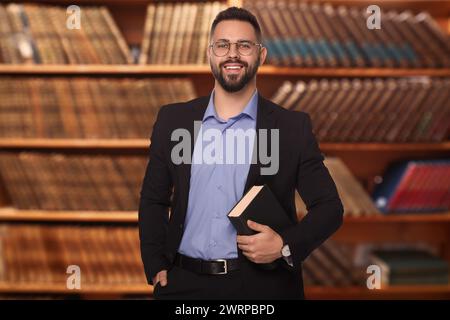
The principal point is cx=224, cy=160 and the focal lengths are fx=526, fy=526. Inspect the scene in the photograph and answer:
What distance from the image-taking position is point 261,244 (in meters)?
1.32

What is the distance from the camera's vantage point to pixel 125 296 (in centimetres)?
245

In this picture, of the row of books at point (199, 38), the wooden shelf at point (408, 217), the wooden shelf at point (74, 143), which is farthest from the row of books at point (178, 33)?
the wooden shelf at point (408, 217)

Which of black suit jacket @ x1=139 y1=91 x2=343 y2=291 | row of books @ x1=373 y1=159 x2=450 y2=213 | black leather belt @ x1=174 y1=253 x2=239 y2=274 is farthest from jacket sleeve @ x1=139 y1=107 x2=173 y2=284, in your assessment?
row of books @ x1=373 y1=159 x2=450 y2=213

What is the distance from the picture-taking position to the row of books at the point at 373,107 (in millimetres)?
2338

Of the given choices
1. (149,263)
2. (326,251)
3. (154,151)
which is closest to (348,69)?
(326,251)

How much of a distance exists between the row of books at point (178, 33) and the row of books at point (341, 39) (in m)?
0.21

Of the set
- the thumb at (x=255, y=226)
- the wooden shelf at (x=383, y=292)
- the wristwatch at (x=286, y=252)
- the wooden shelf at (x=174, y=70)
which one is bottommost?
the wooden shelf at (x=383, y=292)

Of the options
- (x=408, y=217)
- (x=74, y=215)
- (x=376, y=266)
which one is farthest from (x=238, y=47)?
(x=376, y=266)

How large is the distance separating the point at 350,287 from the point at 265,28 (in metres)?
1.24

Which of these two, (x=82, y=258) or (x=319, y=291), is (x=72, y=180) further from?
(x=319, y=291)

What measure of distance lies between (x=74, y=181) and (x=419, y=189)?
5.16 ft

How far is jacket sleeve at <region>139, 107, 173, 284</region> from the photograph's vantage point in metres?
1.49

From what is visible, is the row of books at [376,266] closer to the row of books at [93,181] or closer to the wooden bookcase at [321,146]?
the wooden bookcase at [321,146]

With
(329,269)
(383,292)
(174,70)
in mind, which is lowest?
(383,292)
